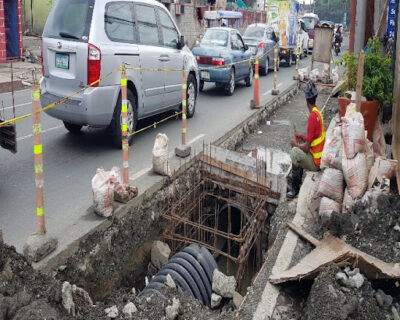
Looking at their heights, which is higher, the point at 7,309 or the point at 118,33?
the point at 118,33

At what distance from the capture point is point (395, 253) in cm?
412

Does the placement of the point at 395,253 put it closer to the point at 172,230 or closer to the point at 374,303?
the point at 374,303

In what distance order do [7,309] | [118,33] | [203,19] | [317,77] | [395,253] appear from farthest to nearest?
1. [203,19]
2. [317,77]
3. [118,33]
4. [395,253]
5. [7,309]

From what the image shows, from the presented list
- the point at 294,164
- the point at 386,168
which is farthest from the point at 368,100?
the point at 386,168

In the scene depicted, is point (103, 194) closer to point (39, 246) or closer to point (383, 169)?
point (39, 246)

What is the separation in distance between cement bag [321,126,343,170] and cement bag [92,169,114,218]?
236 centimetres

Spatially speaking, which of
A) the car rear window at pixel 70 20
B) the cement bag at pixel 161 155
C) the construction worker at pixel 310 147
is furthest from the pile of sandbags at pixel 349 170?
the car rear window at pixel 70 20

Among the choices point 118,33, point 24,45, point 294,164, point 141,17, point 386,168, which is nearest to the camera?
point 386,168

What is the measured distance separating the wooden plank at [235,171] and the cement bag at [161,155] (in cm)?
89

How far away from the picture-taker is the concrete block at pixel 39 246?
4066mm

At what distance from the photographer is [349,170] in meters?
4.89

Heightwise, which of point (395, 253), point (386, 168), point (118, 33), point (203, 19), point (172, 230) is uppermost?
point (203, 19)

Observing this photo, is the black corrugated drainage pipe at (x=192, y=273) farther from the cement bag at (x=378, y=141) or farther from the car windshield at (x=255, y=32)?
the car windshield at (x=255, y=32)

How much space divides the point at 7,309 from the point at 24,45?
2026 cm
